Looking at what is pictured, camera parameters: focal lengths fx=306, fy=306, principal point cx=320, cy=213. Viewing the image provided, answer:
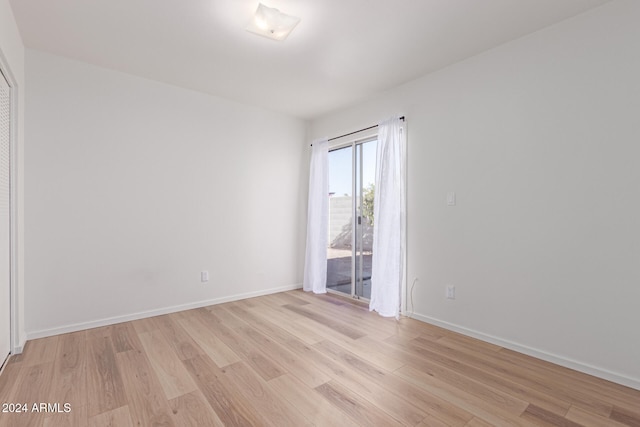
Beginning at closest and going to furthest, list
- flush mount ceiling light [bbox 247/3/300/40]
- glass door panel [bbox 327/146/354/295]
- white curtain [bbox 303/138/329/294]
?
flush mount ceiling light [bbox 247/3/300/40] → glass door panel [bbox 327/146/354/295] → white curtain [bbox 303/138/329/294]

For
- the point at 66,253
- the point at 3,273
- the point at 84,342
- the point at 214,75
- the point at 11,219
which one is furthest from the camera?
the point at 214,75

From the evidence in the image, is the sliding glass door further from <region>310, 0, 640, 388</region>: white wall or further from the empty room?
<region>310, 0, 640, 388</region>: white wall

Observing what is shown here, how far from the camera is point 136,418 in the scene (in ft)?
5.52

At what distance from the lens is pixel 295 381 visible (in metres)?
2.06

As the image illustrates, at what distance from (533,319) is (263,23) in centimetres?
308

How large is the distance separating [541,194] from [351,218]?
2.24 m

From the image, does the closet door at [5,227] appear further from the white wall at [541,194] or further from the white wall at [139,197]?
the white wall at [541,194]

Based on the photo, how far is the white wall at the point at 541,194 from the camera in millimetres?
2057

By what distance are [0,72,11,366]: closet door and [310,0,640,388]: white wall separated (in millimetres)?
3486

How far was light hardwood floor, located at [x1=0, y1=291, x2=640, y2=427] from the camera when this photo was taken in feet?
5.59

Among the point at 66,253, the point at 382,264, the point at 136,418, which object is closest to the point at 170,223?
the point at 66,253

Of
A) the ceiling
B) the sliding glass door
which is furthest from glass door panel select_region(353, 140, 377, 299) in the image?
the ceiling

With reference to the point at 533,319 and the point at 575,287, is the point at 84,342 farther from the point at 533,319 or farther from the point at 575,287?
the point at 575,287

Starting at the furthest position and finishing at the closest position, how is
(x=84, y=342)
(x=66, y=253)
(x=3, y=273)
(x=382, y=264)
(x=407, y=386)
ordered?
(x=382, y=264), (x=66, y=253), (x=84, y=342), (x=3, y=273), (x=407, y=386)
